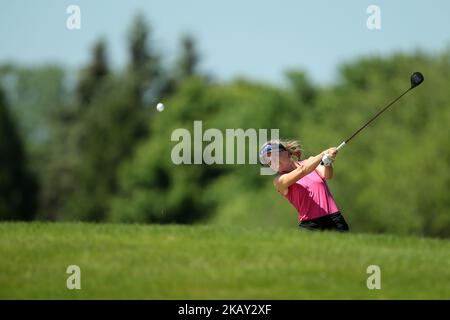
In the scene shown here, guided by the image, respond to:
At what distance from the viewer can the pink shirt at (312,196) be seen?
16.0m

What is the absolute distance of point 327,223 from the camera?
16.4m

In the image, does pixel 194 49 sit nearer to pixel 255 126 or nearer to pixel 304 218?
pixel 255 126

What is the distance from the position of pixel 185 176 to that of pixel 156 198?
3.44 meters

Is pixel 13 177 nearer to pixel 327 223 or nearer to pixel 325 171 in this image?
pixel 327 223

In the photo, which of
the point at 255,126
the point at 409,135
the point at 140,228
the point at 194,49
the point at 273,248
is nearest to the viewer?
the point at 273,248

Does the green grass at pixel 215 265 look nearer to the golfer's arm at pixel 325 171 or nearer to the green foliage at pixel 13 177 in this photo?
the golfer's arm at pixel 325 171

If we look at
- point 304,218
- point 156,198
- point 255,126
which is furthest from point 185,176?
point 304,218

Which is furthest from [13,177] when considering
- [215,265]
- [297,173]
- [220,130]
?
[215,265]

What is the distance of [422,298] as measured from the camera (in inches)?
512

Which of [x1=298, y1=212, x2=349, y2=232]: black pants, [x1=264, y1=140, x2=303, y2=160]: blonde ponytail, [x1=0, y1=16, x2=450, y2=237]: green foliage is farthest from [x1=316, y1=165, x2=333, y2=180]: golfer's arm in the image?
[x1=0, y1=16, x2=450, y2=237]: green foliage

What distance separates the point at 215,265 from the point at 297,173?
2.39 meters

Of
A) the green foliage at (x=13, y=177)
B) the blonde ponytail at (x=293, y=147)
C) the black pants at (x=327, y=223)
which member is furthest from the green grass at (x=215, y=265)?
the green foliage at (x=13, y=177)

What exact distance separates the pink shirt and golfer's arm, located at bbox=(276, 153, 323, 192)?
10.2 inches

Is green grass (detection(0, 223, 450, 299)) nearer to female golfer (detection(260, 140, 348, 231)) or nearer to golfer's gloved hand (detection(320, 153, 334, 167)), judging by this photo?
female golfer (detection(260, 140, 348, 231))
